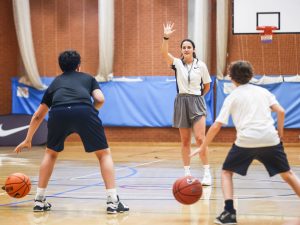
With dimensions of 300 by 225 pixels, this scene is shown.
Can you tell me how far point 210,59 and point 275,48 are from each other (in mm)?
1992

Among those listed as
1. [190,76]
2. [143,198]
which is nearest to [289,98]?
[190,76]

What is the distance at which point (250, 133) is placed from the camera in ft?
16.8

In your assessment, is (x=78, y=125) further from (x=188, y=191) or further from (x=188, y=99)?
(x=188, y=99)

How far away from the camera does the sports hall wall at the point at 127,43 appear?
17.5 metres

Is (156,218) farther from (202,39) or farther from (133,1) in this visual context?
(133,1)

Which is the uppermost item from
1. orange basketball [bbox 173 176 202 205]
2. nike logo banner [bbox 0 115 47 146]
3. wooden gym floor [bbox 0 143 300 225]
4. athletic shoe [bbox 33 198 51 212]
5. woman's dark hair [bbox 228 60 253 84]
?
woman's dark hair [bbox 228 60 253 84]

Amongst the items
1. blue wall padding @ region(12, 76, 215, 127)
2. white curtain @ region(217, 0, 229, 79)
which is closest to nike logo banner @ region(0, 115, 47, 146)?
blue wall padding @ region(12, 76, 215, 127)

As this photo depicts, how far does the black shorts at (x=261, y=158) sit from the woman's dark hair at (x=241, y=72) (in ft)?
2.05

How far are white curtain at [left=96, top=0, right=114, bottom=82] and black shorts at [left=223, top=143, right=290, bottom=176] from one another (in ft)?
43.4

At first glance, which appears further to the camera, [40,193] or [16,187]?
[16,187]

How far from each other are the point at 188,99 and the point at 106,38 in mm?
10234

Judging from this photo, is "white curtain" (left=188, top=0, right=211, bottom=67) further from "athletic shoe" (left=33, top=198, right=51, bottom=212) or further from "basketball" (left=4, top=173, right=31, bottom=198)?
"athletic shoe" (left=33, top=198, right=51, bottom=212)

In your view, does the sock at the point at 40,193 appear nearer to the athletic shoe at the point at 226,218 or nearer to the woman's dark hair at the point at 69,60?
the woman's dark hair at the point at 69,60

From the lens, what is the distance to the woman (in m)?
8.16
